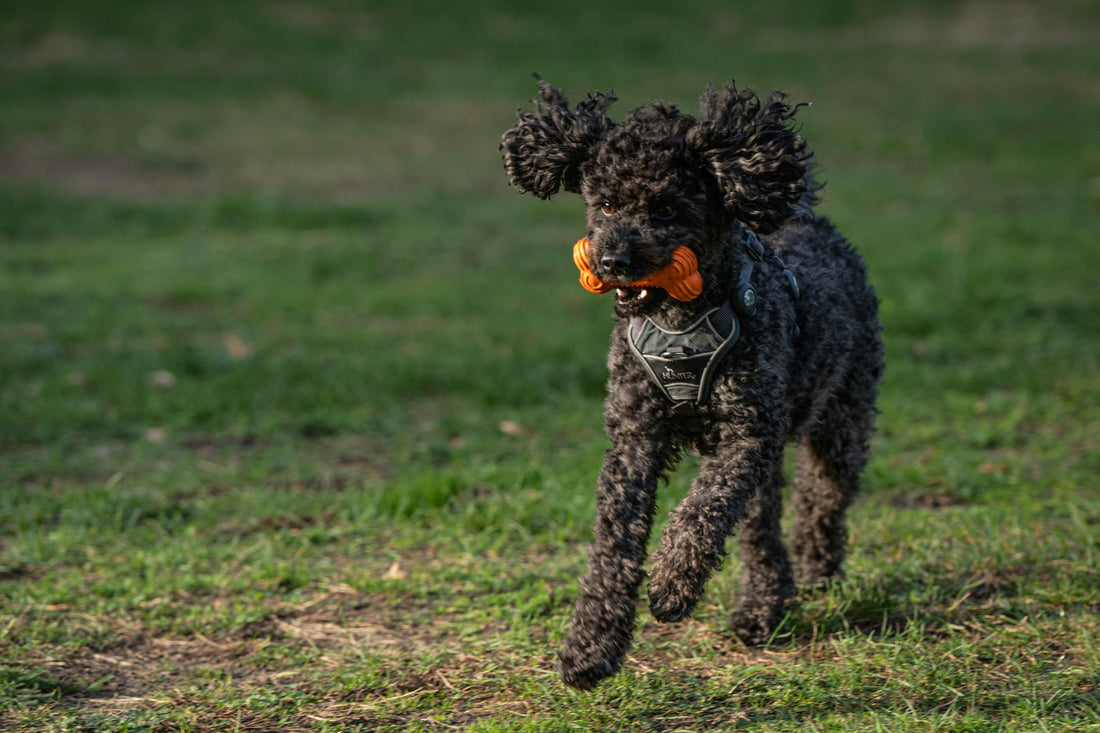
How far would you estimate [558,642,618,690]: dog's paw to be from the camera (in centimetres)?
389

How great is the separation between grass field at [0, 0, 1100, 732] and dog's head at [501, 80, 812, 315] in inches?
60.2

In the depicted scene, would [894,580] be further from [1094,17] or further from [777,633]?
[1094,17]

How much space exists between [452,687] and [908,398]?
15.1 ft

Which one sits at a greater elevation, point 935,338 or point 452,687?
point 935,338

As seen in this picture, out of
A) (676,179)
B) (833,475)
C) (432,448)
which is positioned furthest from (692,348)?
(432,448)

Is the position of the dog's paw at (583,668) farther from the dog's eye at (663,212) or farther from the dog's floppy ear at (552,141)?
the dog's floppy ear at (552,141)

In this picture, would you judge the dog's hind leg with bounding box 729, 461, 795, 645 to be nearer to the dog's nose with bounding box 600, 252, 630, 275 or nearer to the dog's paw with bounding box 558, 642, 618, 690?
the dog's paw with bounding box 558, 642, 618, 690

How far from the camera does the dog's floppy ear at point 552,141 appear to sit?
4113 millimetres

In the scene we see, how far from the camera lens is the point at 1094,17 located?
28516mm

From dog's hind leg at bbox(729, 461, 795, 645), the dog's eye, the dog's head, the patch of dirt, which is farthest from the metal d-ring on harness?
the patch of dirt

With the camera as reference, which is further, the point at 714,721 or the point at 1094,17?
the point at 1094,17

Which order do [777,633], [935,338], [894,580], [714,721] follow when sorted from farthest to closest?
1. [935,338]
2. [894,580]
3. [777,633]
4. [714,721]

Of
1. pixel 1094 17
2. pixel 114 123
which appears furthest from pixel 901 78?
Result: pixel 114 123

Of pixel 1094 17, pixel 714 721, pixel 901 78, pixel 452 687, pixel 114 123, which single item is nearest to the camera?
pixel 714 721
